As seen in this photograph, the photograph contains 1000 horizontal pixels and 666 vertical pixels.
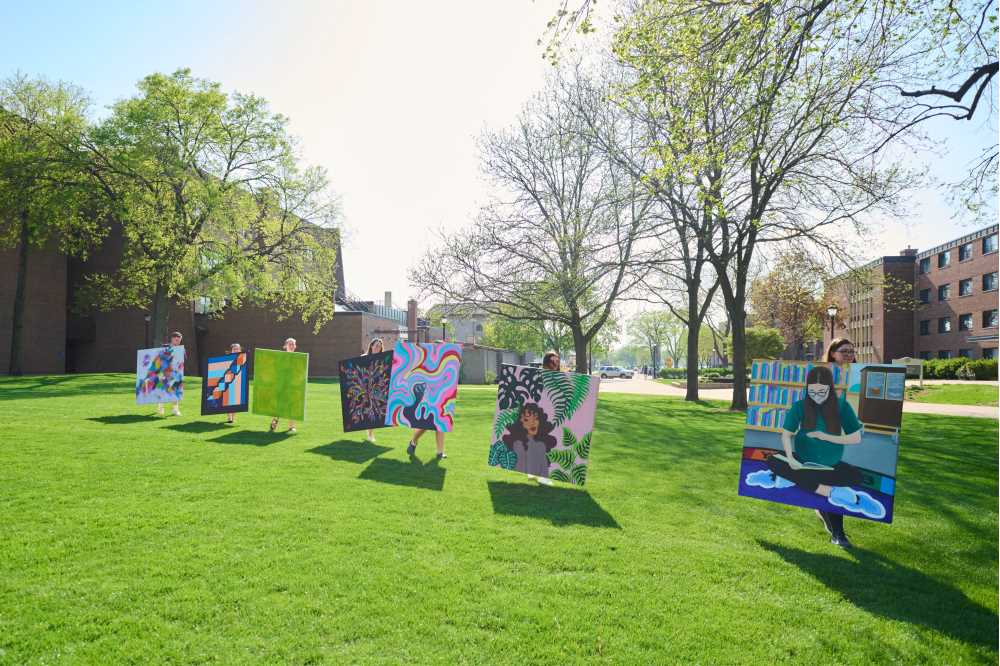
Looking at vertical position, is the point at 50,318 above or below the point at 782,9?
below

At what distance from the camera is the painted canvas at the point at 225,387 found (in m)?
12.8

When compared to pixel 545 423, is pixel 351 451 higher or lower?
lower

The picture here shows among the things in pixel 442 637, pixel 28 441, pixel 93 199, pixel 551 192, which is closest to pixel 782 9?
pixel 442 637

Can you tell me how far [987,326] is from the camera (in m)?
48.3

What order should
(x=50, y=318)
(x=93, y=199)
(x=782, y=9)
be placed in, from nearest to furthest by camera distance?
(x=782, y=9) → (x=93, y=199) → (x=50, y=318)

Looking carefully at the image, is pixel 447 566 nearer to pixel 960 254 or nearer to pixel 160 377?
pixel 160 377

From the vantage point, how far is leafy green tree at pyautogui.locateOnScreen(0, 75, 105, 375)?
79.3 ft

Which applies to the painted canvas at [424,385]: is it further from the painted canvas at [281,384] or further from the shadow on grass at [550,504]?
the painted canvas at [281,384]

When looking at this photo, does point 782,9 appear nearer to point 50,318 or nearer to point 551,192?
point 551,192

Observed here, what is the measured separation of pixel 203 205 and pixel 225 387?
18221mm

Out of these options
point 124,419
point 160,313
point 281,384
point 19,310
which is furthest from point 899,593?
point 19,310

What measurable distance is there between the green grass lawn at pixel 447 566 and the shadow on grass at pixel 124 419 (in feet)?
10.3

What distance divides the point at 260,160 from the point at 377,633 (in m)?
30.8

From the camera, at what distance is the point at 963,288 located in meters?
51.9
